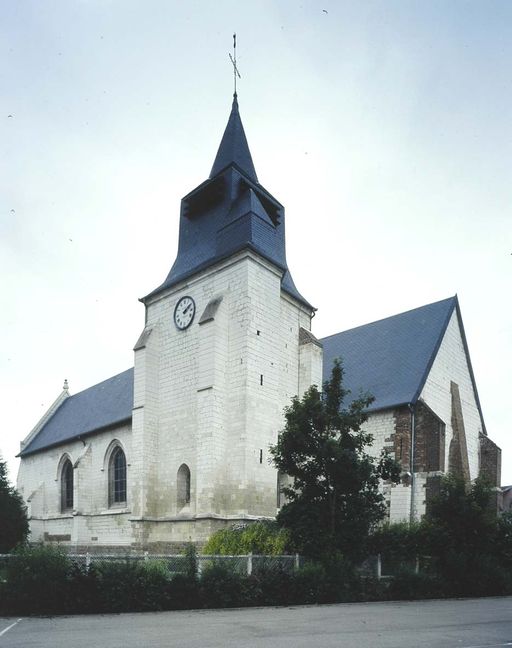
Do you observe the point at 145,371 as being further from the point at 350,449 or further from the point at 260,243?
the point at 350,449

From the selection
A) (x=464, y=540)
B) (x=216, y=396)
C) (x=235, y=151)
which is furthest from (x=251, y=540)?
(x=235, y=151)

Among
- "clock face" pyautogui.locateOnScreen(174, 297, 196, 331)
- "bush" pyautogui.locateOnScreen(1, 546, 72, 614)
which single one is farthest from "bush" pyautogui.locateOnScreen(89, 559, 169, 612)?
"clock face" pyautogui.locateOnScreen(174, 297, 196, 331)

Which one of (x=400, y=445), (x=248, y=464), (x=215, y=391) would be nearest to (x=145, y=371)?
(x=215, y=391)

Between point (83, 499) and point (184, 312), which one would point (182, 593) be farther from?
point (83, 499)

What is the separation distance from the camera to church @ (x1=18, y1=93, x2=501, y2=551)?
20203 millimetres

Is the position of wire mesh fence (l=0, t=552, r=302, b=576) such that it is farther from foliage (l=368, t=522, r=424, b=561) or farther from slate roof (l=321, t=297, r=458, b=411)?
slate roof (l=321, t=297, r=458, b=411)

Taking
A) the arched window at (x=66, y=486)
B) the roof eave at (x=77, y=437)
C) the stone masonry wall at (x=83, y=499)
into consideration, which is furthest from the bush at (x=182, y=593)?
the arched window at (x=66, y=486)

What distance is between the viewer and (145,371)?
2341 centimetres

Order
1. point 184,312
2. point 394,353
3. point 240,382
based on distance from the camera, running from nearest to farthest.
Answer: point 240,382 < point 184,312 < point 394,353

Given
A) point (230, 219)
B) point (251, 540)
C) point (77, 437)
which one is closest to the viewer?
point (251, 540)

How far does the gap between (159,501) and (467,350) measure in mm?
14637

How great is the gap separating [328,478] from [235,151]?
1559cm

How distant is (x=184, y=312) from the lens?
23281 millimetres

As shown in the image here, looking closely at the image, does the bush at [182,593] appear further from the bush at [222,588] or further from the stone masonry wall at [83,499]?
the stone masonry wall at [83,499]
